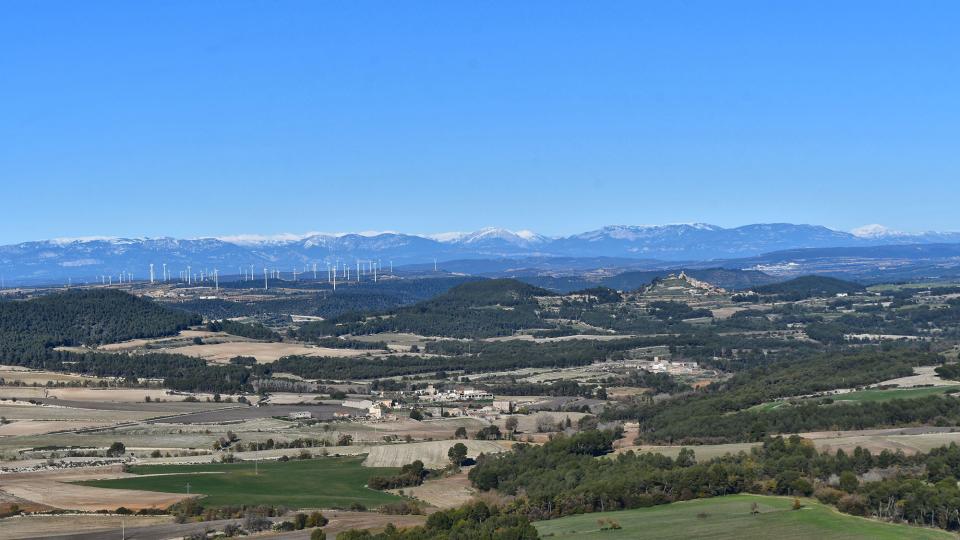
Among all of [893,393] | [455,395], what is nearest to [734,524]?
[893,393]

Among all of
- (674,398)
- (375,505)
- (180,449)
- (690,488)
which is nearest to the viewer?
(690,488)

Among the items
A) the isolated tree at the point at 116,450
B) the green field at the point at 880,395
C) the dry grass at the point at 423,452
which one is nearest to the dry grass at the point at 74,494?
the isolated tree at the point at 116,450

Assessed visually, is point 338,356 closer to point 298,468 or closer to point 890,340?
point 890,340

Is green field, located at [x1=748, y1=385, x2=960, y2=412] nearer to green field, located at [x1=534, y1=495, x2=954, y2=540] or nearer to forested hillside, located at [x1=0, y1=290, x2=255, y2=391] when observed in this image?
green field, located at [x1=534, y1=495, x2=954, y2=540]

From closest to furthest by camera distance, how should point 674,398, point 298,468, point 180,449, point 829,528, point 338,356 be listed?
point 829,528, point 298,468, point 180,449, point 674,398, point 338,356

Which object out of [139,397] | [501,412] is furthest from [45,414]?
[501,412]

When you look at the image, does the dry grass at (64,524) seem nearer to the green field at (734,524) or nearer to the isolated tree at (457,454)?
the green field at (734,524)

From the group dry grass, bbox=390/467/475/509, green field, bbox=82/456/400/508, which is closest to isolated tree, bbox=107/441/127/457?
green field, bbox=82/456/400/508
